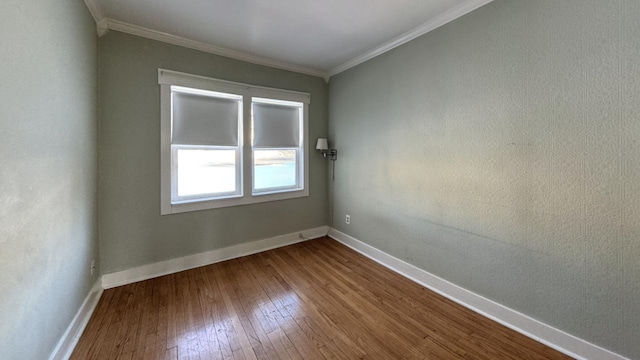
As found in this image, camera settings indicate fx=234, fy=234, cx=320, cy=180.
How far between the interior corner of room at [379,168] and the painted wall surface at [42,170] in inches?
0.5

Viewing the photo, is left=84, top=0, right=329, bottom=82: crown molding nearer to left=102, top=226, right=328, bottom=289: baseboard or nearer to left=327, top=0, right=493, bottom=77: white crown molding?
left=327, top=0, right=493, bottom=77: white crown molding

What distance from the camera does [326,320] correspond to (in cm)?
191

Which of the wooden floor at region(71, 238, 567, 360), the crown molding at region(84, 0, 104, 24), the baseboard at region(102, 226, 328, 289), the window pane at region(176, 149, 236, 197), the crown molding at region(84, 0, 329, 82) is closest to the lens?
the wooden floor at region(71, 238, 567, 360)

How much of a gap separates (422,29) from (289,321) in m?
2.96

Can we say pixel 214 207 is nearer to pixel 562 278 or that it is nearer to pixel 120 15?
pixel 120 15

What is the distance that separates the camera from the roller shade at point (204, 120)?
2650 mm

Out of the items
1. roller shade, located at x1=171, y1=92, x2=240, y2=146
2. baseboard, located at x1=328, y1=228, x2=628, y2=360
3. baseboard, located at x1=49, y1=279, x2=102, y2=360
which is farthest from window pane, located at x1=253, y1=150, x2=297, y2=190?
baseboard, located at x1=49, y1=279, x2=102, y2=360

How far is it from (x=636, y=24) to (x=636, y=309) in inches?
64.7

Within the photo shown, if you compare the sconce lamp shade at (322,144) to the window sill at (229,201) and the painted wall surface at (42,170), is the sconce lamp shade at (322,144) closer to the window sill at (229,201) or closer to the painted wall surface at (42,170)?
the window sill at (229,201)

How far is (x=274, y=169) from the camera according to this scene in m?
3.45

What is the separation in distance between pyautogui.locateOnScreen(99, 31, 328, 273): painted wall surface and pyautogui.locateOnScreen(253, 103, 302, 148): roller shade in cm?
45

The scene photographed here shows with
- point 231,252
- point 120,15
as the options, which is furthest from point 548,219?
point 120,15

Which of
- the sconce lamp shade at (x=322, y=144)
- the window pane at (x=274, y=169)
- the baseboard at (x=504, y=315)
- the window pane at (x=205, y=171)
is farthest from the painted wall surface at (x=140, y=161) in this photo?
the baseboard at (x=504, y=315)

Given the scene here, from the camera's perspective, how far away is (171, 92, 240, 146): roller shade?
2650 millimetres
